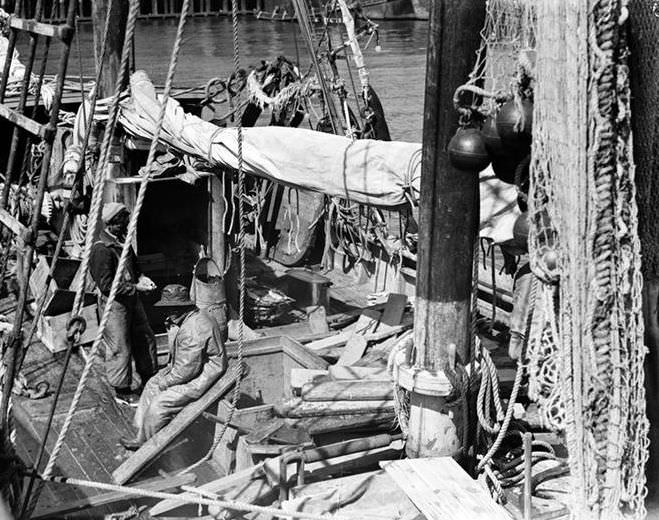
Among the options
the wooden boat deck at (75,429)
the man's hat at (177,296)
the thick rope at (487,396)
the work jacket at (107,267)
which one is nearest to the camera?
the thick rope at (487,396)

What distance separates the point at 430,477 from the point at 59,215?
8.61 meters

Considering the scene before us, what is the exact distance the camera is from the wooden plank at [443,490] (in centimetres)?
518

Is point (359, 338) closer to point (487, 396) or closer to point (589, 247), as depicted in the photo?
point (487, 396)

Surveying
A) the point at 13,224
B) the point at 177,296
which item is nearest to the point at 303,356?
the point at 177,296

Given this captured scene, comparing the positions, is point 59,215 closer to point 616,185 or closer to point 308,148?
point 308,148

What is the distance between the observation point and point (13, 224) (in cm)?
546

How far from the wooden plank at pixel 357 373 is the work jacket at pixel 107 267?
276 cm

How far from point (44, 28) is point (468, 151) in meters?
2.45

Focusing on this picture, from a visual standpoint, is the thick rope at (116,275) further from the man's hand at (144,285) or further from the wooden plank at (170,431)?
the man's hand at (144,285)

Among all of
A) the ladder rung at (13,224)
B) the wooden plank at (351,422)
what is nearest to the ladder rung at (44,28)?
the ladder rung at (13,224)

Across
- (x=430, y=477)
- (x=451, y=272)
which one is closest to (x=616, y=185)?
(x=451, y=272)

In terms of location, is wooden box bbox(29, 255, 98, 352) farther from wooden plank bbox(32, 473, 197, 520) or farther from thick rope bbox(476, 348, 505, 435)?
thick rope bbox(476, 348, 505, 435)

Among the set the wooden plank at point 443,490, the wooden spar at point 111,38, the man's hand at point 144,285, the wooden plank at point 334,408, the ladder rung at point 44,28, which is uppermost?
the wooden spar at point 111,38

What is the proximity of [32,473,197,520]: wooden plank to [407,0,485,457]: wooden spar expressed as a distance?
1853 millimetres
